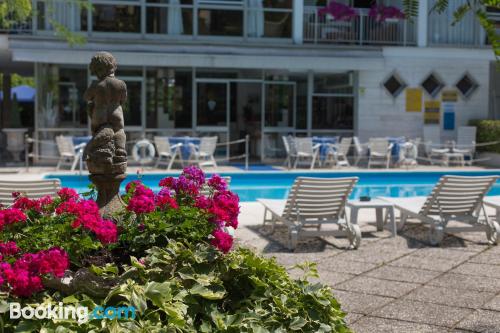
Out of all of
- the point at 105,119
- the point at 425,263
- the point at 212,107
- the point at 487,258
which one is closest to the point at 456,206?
the point at 487,258

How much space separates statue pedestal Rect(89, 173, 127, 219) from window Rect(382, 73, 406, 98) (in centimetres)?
1549

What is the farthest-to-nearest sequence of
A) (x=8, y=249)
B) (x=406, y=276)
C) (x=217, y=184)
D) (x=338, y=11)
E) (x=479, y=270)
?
(x=338, y=11)
(x=479, y=270)
(x=406, y=276)
(x=217, y=184)
(x=8, y=249)

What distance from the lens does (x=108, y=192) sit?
4.73 meters

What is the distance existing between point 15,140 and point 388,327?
14.8 meters

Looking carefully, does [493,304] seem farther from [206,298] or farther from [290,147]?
[290,147]

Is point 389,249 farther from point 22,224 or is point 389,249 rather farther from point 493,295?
point 22,224

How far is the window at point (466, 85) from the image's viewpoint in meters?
19.8

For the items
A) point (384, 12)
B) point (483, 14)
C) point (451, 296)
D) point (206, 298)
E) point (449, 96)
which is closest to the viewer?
point (483, 14)

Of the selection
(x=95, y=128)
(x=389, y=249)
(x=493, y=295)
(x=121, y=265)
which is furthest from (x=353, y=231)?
(x=121, y=265)

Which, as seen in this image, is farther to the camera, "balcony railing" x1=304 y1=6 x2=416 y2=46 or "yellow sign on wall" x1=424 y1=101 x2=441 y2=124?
"yellow sign on wall" x1=424 y1=101 x2=441 y2=124

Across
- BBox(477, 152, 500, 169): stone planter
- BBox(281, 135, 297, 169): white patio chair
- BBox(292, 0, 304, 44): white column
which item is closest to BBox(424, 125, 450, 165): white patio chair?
BBox(477, 152, 500, 169): stone planter

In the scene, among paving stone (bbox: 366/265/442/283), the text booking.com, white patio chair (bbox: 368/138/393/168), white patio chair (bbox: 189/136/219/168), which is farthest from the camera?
white patio chair (bbox: 368/138/393/168)

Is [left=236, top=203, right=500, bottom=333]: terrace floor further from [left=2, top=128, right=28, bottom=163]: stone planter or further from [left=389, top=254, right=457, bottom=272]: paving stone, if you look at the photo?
[left=2, top=128, right=28, bottom=163]: stone planter

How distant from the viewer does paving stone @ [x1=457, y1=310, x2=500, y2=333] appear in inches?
189
